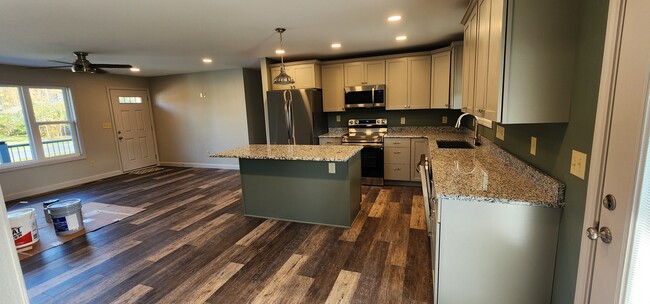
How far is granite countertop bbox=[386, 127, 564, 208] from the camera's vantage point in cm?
156

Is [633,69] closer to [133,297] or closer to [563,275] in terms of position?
[563,275]

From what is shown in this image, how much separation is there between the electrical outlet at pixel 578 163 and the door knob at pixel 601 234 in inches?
10.3

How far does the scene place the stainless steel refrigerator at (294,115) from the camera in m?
4.88

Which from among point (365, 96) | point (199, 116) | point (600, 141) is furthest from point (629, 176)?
point (199, 116)

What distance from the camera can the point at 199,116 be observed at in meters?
6.85

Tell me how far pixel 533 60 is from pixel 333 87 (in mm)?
3845

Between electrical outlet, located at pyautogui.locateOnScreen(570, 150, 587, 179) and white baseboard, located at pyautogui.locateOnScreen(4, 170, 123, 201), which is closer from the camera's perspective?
electrical outlet, located at pyautogui.locateOnScreen(570, 150, 587, 179)

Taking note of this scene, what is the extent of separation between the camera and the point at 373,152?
15.5ft

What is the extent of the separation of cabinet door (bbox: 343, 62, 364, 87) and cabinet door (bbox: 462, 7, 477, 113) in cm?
237

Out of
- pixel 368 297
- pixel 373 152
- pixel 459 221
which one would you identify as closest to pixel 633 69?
pixel 459 221

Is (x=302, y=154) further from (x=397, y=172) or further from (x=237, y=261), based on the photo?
(x=397, y=172)

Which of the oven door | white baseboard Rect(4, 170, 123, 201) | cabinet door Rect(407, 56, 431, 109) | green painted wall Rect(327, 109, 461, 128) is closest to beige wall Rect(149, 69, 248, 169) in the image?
white baseboard Rect(4, 170, 123, 201)

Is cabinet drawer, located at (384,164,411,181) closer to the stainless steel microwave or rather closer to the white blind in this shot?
the stainless steel microwave

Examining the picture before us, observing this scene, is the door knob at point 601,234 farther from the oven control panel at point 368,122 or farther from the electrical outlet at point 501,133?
the oven control panel at point 368,122
